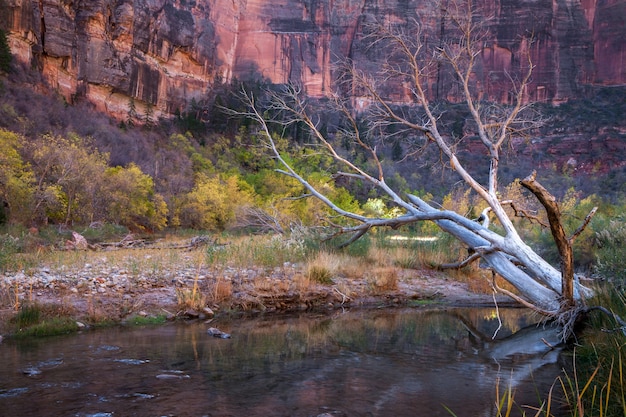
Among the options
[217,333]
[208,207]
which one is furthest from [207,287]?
[208,207]

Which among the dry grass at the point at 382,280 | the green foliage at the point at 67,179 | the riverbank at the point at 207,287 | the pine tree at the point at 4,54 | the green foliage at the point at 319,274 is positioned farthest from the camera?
the pine tree at the point at 4,54

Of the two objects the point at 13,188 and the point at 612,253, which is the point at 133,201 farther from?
the point at 612,253

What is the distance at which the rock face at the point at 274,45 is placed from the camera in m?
46.4

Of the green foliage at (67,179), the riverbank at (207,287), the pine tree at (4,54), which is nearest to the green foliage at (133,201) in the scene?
the green foliage at (67,179)

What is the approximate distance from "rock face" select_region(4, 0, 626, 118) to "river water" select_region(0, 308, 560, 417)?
142 ft

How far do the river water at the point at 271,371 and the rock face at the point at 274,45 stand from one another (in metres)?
43.2

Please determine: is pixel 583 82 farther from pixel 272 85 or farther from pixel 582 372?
pixel 582 372

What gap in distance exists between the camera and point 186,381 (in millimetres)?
5070

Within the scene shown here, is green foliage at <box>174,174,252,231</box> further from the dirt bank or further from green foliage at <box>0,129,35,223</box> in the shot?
the dirt bank

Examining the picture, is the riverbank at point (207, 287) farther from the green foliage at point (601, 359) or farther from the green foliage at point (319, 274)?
the green foliage at point (601, 359)

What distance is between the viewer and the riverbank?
805 cm

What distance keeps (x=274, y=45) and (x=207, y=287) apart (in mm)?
65204

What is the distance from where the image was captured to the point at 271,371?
18.2 ft

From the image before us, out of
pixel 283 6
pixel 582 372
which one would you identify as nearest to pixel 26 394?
pixel 582 372
